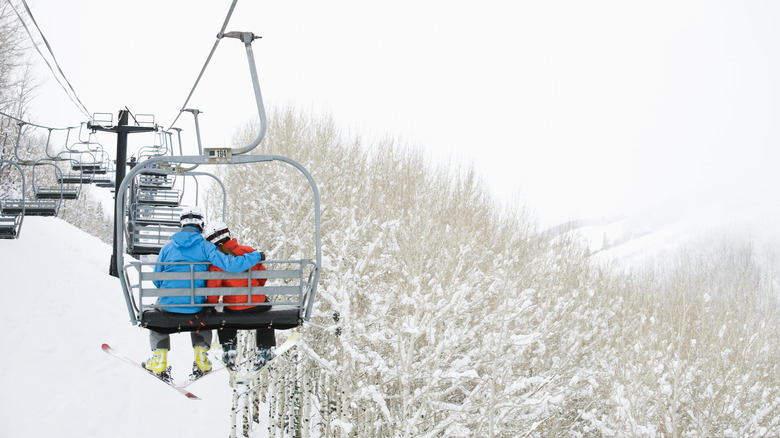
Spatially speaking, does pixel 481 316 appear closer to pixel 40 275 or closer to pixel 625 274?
pixel 625 274

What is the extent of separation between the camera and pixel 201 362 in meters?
6.79

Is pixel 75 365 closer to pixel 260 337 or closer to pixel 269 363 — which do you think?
pixel 260 337

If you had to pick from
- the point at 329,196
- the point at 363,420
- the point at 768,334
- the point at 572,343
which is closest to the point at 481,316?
the point at 572,343

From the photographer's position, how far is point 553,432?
660 inches

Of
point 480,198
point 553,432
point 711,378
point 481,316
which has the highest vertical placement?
point 480,198

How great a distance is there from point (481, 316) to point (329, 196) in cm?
664

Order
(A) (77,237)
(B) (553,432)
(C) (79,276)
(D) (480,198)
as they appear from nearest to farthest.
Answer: (B) (553,432) < (C) (79,276) < (D) (480,198) < (A) (77,237)

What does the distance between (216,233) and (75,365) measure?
551 inches

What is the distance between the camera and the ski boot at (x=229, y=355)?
691 cm

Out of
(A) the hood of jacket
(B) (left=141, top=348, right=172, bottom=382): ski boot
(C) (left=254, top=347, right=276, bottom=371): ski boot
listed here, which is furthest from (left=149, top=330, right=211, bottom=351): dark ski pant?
(A) the hood of jacket

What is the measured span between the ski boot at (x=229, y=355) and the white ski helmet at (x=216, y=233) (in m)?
1.61

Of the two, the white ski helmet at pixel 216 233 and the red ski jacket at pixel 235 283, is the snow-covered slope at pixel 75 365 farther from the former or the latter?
the white ski helmet at pixel 216 233

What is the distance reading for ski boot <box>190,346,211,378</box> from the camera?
22.1 feet

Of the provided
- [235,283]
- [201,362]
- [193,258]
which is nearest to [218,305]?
[235,283]
